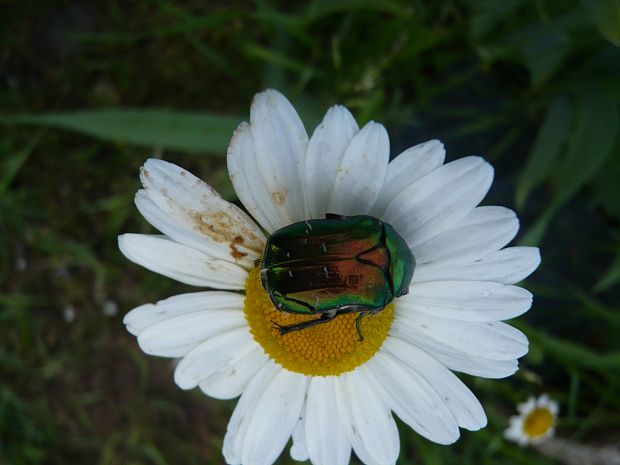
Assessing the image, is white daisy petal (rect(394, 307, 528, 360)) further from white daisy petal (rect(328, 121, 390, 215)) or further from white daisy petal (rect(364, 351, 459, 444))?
white daisy petal (rect(328, 121, 390, 215))

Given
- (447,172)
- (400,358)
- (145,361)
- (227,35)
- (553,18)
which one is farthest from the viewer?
(145,361)

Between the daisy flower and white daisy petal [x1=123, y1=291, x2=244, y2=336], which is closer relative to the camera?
the daisy flower

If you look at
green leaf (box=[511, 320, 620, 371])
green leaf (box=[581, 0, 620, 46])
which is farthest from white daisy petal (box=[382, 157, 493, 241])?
green leaf (box=[511, 320, 620, 371])

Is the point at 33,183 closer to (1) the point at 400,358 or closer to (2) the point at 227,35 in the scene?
(2) the point at 227,35

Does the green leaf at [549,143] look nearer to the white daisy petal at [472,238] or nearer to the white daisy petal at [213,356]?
the white daisy petal at [472,238]

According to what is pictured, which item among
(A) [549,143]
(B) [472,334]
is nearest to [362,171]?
(B) [472,334]

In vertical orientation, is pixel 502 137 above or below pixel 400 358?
above

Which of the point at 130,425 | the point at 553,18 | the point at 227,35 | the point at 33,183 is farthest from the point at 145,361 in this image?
the point at 553,18

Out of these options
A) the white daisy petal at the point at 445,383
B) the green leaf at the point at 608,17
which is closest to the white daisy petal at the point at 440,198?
the white daisy petal at the point at 445,383

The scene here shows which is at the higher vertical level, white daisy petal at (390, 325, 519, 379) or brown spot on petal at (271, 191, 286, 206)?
brown spot on petal at (271, 191, 286, 206)
